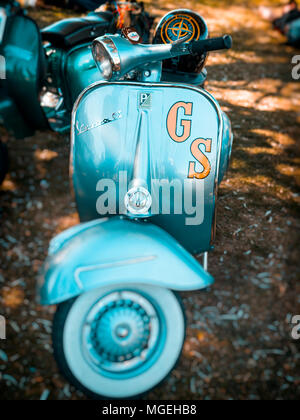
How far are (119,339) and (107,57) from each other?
1.23 metres

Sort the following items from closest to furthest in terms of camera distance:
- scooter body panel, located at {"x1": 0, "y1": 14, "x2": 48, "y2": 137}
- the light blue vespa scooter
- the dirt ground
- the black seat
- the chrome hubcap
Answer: the light blue vespa scooter
the chrome hubcap
the dirt ground
scooter body panel, located at {"x1": 0, "y1": 14, "x2": 48, "y2": 137}
the black seat

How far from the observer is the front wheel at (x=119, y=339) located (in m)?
1.32

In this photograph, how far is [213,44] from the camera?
1.27 m

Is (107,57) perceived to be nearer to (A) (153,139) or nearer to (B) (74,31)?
(A) (153,139)

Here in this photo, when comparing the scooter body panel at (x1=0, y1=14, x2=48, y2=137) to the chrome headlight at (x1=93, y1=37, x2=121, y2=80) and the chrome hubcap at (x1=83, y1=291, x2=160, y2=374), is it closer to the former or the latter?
the chrome headlight at (x1=93, y1=37, x2=121, y2=80)

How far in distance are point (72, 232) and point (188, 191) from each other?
0.58 meters

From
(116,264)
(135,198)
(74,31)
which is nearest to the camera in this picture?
(116,264)

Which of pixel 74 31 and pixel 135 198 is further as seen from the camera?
pixel 74 31

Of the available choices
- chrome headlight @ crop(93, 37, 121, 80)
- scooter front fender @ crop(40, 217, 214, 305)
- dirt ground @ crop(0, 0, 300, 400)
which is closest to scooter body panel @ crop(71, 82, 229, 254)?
chrome headlight @ crop(93, 37, 121, 80)

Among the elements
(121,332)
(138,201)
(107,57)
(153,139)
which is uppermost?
(107,57)

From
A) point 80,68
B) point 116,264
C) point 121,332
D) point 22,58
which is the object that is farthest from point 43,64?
point 121,332

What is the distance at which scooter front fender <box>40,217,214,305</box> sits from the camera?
1155mm

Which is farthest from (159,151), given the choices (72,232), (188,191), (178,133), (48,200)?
(48,200)

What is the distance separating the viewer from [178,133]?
1430 millimetres
